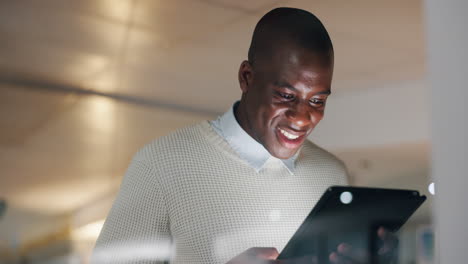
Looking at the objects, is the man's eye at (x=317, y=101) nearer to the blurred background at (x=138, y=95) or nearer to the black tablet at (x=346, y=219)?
the blurred background at (x=138, y=95)

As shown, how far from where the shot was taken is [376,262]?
2.48ft

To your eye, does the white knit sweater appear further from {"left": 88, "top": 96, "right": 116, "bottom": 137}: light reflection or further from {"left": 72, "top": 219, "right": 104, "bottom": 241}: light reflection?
{"left": 88, "top": 96, "right": 116, "bottom": 137}: light reflection

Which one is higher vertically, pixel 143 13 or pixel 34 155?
pixel 143 13

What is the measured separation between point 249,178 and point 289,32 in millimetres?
201

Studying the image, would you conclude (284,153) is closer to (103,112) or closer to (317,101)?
(317,101)

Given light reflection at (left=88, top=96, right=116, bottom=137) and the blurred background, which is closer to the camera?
the blurred background

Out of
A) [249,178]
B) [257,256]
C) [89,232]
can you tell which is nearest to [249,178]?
[249,178]

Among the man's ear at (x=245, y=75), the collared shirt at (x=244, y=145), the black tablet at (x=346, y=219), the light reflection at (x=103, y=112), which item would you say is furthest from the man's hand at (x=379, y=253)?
the light reflection at (x=103, y=112)

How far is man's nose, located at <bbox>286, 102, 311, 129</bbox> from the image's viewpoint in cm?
76

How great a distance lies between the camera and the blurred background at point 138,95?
838mm

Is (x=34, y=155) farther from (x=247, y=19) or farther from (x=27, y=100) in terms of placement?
(x=247, y=19)

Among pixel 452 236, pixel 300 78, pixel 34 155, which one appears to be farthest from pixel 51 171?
pixel 452 236

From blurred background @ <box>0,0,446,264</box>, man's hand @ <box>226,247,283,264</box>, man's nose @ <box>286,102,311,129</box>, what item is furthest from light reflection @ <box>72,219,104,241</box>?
man's nose @ <box>286,102,311,129</box>

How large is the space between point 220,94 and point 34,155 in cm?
38
